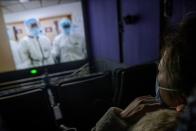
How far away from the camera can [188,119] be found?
38 cm

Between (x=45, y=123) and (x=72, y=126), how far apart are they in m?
0.26

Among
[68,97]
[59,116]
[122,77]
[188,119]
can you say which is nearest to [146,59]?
[122,77]

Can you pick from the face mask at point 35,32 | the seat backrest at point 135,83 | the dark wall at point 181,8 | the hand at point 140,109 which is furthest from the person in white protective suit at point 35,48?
the hand at point 140,109

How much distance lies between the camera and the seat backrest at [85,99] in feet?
5.56

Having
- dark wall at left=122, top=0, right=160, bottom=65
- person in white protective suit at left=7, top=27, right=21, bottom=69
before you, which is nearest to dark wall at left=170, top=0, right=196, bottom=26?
dark wall at left=122, top=0, right=160, bottom=65

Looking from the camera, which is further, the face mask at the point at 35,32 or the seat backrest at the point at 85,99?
the face mask at the point at 35,32

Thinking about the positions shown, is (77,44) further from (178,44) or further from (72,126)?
(178,44)

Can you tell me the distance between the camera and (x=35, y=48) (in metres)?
3.00

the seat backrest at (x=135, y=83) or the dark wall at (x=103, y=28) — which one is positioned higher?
the dark wall at (x=103, y=28)

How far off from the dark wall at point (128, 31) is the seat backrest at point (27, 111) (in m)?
1.11

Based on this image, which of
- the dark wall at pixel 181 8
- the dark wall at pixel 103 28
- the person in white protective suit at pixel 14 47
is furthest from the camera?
the person in white protective suit at pixel 14 47

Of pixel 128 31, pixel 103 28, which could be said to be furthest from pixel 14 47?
pixel 128 31

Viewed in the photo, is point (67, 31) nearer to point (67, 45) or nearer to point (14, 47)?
point (67, 45)

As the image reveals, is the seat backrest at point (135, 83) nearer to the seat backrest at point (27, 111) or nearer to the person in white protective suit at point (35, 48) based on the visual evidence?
the seat backrest at point (27, 111)
